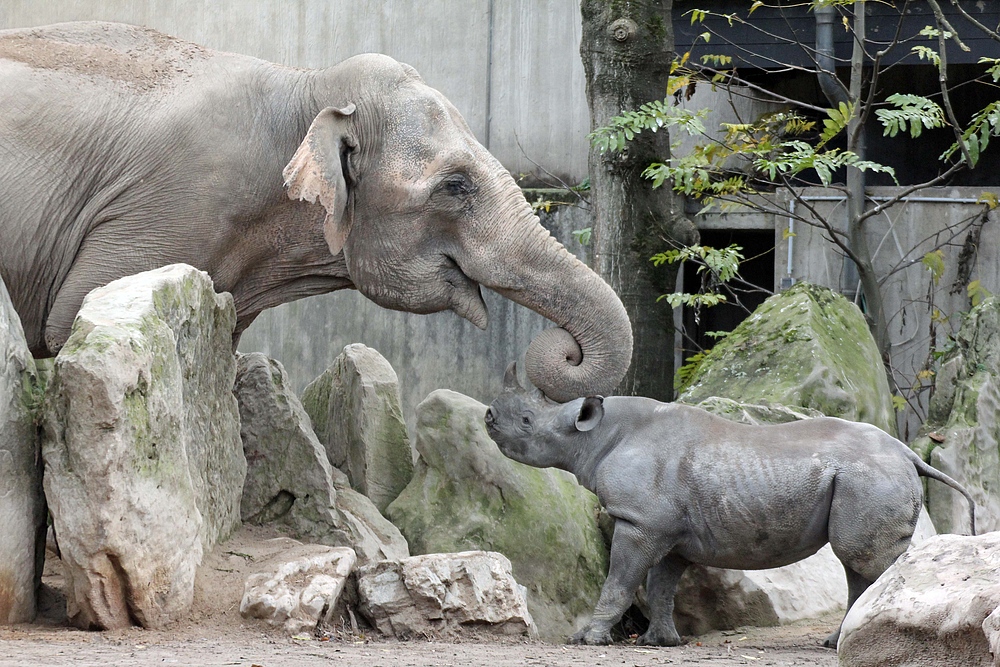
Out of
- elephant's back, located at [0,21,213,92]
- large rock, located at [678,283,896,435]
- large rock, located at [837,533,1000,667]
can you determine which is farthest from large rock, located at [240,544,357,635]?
large rock, located at [678,283,896,435]

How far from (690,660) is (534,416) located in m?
1.40

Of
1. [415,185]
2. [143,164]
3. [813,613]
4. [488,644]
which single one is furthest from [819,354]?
[143,164]

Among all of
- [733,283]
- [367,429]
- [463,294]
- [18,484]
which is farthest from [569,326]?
[733,283]

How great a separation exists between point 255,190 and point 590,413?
174cm

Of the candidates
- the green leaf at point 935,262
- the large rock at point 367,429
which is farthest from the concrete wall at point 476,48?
the large rock at point 367,429

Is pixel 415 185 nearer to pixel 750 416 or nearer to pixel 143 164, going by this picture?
pixel 143 164

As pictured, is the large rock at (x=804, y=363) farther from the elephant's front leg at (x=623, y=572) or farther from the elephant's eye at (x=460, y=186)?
the elephant's eye at (x=460, y=186)

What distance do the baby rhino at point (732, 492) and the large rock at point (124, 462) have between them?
1.65 m

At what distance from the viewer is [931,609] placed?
3.25 metres

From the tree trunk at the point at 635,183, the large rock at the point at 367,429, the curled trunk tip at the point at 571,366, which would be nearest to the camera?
the curled trunk tip at the point at 571,366

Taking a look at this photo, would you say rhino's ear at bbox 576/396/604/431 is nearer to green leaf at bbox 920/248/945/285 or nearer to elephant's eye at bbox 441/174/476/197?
elephant's eye at bbox 441/174/476/197

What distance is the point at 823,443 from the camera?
17.5 feet

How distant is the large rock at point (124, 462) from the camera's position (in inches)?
168

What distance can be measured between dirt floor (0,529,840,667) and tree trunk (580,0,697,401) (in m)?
3.19
